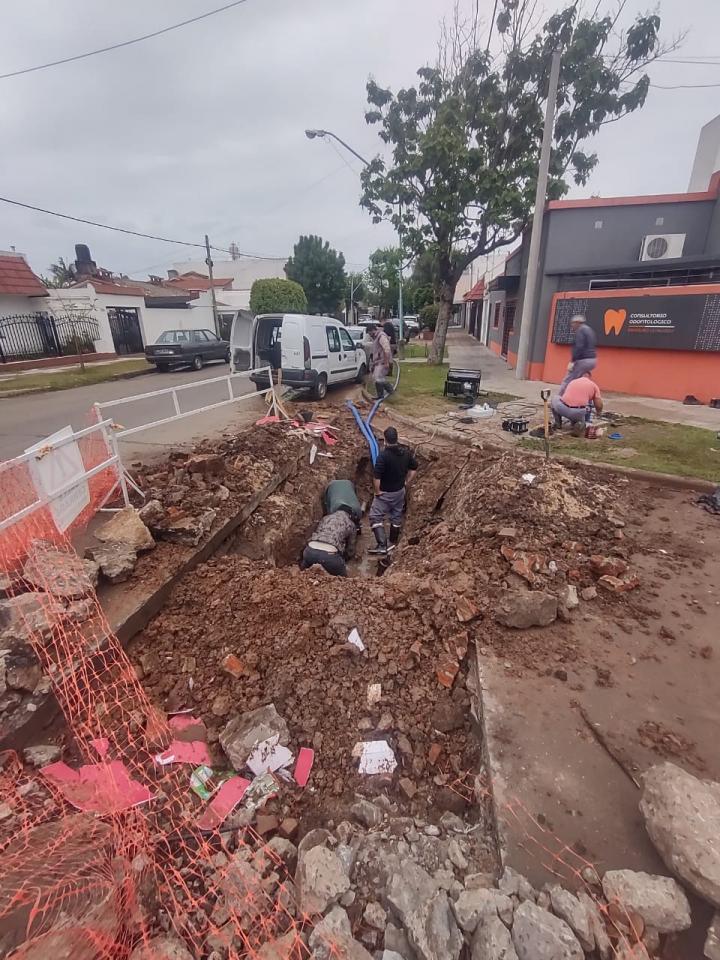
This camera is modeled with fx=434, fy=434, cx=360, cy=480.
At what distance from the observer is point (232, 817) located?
7.27ft

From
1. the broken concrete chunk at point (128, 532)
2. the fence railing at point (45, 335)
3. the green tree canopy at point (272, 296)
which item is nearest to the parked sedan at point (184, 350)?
the fence railing at point (45, 335)

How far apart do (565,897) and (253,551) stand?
13.3 feet

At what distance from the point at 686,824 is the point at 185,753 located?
8.21 ft

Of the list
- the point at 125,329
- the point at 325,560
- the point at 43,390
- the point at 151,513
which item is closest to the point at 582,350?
the point at 325,560

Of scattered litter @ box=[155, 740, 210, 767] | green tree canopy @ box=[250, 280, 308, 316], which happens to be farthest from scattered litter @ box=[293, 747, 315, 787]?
green tree canopy @ box=[250, 280, 308, 316]

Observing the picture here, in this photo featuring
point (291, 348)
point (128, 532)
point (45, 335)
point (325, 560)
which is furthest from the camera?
point (45, 335)

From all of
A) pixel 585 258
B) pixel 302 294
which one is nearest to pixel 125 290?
pixel 302 294

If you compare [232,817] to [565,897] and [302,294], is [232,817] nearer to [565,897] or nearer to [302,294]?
[565,897]

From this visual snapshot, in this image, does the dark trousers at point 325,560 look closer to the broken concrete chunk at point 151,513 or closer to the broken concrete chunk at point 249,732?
the broken concrete chunk at point 151,513

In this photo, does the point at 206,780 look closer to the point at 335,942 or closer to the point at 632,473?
the point at 335,942

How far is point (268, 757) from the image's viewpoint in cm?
248

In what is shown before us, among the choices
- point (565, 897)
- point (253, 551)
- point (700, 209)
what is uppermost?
point (700, 209)

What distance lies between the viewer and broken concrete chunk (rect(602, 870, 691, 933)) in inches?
64.4

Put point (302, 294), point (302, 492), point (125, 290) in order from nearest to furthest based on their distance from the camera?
point (302, 492), point (125, 290), point (302, 294)
